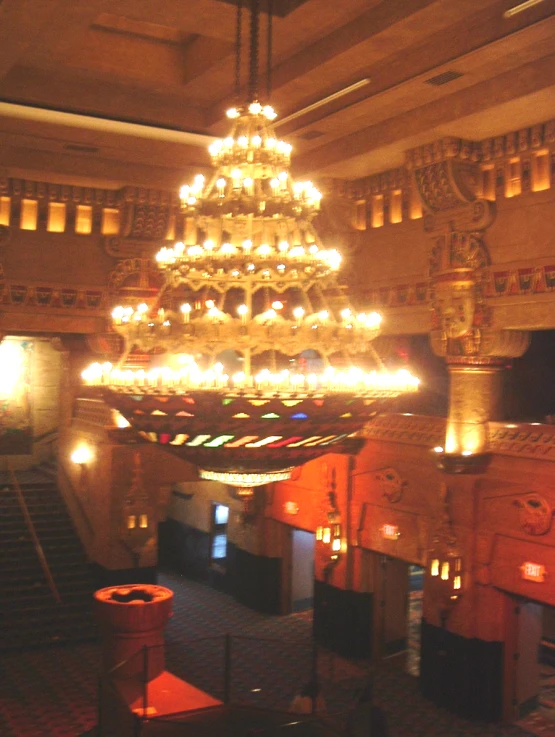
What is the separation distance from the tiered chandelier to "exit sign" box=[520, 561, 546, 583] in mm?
3815

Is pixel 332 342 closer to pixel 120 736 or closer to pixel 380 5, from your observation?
pixel 380 5

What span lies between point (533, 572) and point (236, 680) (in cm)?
383

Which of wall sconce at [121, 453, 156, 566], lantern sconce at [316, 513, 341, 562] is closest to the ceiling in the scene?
wall sconce at [121, 453, 156, 566]

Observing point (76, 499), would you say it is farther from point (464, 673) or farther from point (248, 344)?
point (248, 344)

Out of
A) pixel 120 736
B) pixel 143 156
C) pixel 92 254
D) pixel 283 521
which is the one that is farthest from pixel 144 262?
pixel 120 736

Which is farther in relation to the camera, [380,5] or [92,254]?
[92,254]

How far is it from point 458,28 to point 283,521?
302 inches

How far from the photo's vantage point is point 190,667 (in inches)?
391

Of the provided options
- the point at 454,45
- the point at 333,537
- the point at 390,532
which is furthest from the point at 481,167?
the point at 333,537

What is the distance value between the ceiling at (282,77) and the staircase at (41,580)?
546 cm

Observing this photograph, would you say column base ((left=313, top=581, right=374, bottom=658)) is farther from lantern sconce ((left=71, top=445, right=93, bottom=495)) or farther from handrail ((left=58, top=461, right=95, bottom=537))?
lantern sconce ((left=71, top=445, right=93, bottom=495))

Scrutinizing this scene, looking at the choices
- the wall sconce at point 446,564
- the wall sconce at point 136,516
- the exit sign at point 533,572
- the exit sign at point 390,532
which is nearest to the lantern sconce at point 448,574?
the wall sconce at point 446,564

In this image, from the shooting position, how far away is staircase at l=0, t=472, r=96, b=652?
10.4 m

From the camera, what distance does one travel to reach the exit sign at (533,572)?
309 inches
